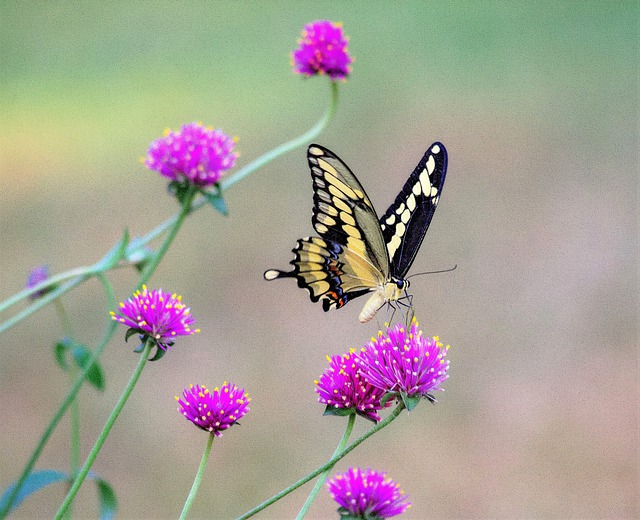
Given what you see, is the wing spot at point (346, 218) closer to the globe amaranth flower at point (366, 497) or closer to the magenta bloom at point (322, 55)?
the magenta bloom at point (322, 55)

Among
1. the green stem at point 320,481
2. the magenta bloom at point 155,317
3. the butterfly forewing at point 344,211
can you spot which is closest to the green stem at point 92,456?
the magenta bloom at point 155,317

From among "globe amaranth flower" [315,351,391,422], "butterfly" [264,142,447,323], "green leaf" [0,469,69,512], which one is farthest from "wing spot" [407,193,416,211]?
"green leaf" [0,469,69,512]

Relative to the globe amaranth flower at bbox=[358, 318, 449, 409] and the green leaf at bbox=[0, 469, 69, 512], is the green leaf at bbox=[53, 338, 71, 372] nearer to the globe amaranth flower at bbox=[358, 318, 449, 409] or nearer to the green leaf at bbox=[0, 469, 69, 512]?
the green leaf at bbox=[0, 469, 69, 512]

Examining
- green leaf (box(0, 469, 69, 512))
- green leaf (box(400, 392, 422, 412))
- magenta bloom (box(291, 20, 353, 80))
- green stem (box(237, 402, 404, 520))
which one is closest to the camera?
green stem (box(237, 402, 404, 520))

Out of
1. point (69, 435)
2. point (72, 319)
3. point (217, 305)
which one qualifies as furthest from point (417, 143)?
point (69, 435)

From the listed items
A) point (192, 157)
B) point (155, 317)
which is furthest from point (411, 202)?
point (155, 317)

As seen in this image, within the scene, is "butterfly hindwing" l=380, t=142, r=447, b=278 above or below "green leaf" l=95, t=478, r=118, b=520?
above

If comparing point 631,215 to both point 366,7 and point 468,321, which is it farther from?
point 366,7
